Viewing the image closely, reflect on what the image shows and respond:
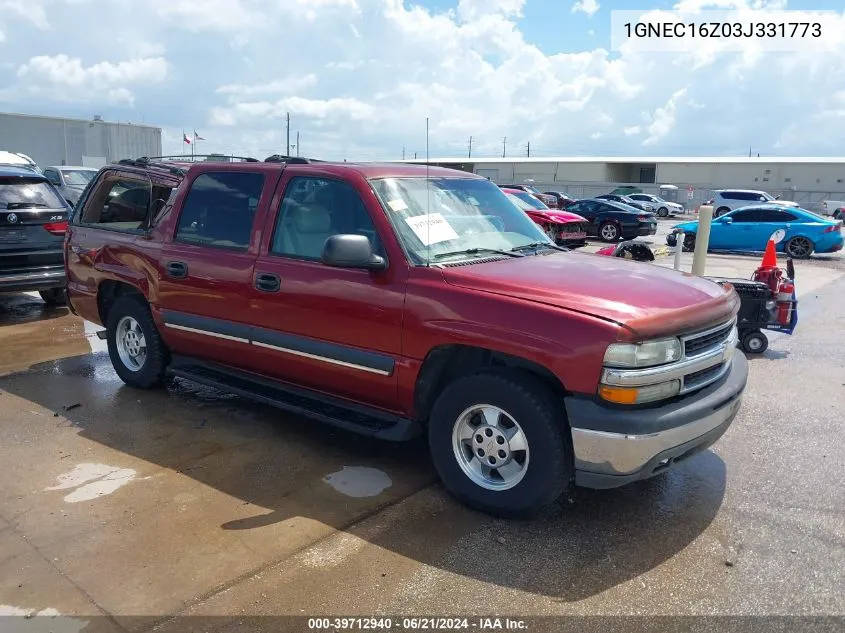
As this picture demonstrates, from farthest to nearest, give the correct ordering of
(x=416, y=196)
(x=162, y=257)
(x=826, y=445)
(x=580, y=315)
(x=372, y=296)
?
1. (x=162, y=257)
2. (x=826, y=445)
3. (x=416, y=196)
4. (x=372, y=296)
5. (x=580, y=315)

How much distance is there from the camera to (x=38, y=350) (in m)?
7.09

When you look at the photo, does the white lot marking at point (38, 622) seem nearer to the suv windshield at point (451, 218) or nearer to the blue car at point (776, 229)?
the suv windshield at point (451, 218)

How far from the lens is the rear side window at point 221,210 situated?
4.71 metres

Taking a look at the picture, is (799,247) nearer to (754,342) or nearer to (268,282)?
(754,342)

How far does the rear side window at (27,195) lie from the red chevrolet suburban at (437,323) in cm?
358

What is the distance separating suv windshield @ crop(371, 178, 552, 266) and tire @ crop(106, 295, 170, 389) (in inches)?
96.3

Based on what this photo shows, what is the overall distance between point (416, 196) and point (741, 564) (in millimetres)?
2660

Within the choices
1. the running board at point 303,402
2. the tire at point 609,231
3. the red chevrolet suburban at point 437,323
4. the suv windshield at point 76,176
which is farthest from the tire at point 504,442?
the tire at point 609,231

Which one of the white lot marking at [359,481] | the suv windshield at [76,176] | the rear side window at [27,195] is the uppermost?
the suv windshield at [76,176]

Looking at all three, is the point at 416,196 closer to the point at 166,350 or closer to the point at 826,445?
the point at 166,350

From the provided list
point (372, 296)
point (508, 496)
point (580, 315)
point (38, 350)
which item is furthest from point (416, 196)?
point (38, 350)

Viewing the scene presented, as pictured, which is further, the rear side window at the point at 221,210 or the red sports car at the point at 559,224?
the red sports car at the point at 559,224

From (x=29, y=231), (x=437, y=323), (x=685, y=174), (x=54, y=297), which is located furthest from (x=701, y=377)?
(x=685, y=174)

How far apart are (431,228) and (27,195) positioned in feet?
21.3
